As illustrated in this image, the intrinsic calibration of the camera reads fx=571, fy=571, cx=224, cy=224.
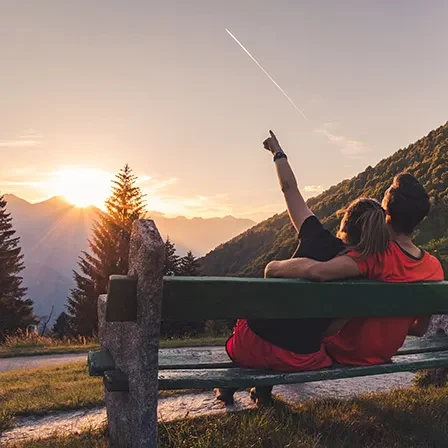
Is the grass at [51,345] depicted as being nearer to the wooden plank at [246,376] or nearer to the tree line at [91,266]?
the wooden plank at [246,376]

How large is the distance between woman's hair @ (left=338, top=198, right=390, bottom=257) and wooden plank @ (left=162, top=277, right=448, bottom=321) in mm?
227

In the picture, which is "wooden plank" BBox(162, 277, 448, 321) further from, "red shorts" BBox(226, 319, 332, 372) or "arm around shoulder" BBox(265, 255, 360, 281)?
"red shorts" BBox(226, 319, 332, 372)

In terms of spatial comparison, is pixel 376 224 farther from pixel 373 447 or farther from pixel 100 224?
pixel 100 224

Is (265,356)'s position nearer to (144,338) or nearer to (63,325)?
(144,338)

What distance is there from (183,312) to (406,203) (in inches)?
66.2

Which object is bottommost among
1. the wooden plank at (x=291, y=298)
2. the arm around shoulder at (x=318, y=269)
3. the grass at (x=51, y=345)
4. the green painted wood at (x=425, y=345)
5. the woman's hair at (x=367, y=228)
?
the grass at (x=51, y=345)

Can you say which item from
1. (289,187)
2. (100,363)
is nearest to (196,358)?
(100,363)

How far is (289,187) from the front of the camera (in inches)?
161

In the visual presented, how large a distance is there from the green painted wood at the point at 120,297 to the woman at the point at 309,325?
1122 millimetres

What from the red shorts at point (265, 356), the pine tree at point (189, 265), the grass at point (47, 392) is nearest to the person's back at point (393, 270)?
the red shorts at point (265, 356)

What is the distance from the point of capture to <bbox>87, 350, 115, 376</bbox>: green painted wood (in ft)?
10.6

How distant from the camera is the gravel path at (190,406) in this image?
14.6 ft

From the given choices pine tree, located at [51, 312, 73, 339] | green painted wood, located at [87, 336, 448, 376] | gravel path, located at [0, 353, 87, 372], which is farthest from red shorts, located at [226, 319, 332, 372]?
pine tree, located at [51, 312, 73, 339]

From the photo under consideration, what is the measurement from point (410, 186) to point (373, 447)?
166 cm
